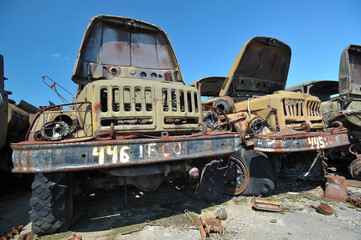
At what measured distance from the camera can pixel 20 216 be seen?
10.9 ft

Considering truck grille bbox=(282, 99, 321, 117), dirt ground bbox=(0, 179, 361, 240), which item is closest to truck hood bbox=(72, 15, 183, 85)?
truck grille bbox=(282, 99, 321, 117)

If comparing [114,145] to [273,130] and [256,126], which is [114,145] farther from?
[273,130]

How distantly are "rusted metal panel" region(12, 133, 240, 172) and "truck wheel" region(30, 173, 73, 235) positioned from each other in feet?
1.13

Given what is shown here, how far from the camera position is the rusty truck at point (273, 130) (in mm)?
3414

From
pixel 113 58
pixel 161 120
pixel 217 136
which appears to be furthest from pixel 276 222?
pixel 113 58

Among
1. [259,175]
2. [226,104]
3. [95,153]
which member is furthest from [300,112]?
[95,153]

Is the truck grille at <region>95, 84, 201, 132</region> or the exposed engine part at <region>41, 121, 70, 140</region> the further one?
the truck grille at <region>95, 84, 201, 132</region>

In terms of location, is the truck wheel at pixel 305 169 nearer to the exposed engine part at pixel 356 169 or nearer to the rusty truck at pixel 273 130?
the rusty truck at pixel 273 130

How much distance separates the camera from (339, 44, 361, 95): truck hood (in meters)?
5.65

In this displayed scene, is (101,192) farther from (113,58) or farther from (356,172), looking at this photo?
(356,172)

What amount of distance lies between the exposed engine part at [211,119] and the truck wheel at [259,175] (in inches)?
32.5

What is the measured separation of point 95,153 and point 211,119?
237cm

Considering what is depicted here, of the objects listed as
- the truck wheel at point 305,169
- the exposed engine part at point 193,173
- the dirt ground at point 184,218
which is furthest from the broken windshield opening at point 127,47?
the truck wheel at point 305,169

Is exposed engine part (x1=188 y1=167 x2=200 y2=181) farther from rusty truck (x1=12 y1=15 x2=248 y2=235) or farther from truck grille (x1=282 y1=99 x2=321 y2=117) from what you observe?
truck grille (x1=282 y1=99 x2=321 y2=117)
